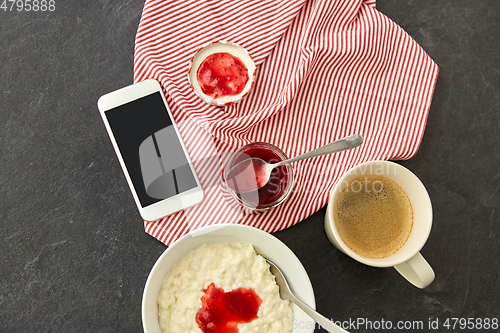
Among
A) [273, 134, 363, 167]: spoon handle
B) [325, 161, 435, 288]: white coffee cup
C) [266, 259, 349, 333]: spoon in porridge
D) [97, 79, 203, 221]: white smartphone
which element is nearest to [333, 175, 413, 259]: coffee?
[325, 161, 435, 288]: white coffee cup

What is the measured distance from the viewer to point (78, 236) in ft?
4.40

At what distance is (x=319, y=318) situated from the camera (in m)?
1.05

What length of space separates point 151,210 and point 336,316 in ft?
2.39

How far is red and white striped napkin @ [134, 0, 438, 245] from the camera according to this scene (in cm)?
132

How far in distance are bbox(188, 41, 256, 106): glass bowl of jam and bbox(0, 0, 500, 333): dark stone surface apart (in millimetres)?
274

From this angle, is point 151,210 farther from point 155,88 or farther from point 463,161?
point 463,161

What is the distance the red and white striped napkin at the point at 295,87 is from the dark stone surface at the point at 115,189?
0.10m

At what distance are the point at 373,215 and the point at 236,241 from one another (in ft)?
1.44

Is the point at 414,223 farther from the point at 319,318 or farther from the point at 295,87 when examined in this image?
the point at 295,87

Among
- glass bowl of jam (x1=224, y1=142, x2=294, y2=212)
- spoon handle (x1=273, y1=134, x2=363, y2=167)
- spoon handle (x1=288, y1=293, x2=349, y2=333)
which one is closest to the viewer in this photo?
spoon handle (x1=288, y1=293, x2=349, y2=333)

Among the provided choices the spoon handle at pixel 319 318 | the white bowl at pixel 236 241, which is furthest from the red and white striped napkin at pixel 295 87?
the spoon handle at pixel 319 318

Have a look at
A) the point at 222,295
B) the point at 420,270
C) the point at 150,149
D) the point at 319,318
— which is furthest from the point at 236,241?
the point at 420,270

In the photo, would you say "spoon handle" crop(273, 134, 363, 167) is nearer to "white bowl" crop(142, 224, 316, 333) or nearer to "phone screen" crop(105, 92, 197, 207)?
"white bowl" crop(142, 224, 316, 333)

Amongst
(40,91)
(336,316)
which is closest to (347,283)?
(336,316)
